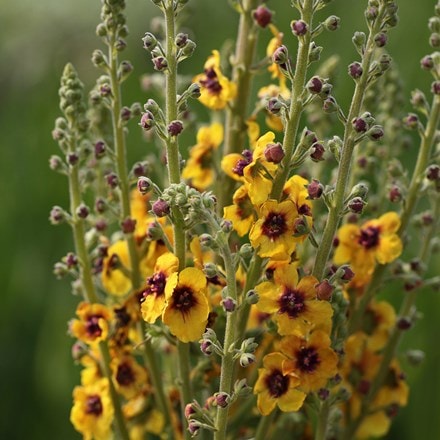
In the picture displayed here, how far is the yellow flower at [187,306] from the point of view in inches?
25.5

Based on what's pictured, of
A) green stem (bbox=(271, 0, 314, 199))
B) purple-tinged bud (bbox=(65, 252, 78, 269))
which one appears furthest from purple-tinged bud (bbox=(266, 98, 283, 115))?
purple-tinged bud (bbox=(65, 252, 78, 269))

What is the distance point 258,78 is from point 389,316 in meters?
0.78

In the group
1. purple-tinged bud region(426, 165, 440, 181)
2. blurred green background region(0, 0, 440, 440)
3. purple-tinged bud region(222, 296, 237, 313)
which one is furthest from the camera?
blurred green background region(0, 0, 440, 440)

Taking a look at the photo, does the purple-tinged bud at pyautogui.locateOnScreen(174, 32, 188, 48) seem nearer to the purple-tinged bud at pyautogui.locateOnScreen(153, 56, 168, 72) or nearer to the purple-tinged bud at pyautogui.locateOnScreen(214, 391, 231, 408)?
the purple-tinged bud at pyautogui.locateOnScreen(153, 56, 168, 72)

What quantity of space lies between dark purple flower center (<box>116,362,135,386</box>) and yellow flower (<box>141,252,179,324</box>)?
141 mm

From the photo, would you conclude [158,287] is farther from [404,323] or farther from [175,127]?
[404,323]

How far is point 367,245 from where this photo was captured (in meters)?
0.77

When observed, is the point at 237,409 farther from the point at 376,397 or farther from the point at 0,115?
the point at 0,115

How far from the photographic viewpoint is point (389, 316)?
83 centimetres

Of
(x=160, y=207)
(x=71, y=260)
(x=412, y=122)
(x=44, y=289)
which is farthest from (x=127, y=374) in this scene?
(x=44, y=289)

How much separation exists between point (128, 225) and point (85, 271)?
0.06 m

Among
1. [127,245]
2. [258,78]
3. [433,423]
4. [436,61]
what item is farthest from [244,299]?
[258,78]

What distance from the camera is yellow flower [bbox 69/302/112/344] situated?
2.51 ft

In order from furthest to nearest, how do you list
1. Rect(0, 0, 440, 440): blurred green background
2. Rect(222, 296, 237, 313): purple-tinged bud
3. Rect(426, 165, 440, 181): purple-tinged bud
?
1. Rect(0, 0, 440, 440): blurred green background
2. Rect(426, 165, 440, 181): purple-tinged bud
3. Rect(222, 296, 237, 313): purple-tinged bud
